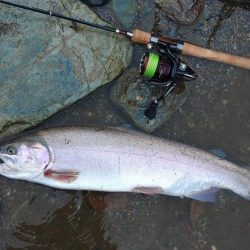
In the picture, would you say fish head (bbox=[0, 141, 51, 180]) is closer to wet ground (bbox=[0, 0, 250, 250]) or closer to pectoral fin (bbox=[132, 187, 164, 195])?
wet ground (bbox=[0, 0, 250, 250])

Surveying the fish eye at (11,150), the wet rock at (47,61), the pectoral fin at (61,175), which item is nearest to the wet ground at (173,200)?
the wet rock at (47,61)

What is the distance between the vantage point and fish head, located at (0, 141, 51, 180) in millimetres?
3414

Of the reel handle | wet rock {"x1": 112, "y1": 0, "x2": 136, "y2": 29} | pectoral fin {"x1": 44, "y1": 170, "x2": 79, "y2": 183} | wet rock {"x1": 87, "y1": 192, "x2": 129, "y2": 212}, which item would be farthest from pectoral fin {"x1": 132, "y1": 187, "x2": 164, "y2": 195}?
wet rock {"x1": 112, "y1": 0, "x2": 136, "y2": 29}

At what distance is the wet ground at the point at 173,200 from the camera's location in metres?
3.80

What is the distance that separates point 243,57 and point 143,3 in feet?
3.52

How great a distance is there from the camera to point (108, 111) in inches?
155

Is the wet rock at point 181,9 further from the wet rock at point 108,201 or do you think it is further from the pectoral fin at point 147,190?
the wet rock at point 108,201

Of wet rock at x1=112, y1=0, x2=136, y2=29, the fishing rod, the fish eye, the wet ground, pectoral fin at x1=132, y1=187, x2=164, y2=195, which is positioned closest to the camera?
the fish eye

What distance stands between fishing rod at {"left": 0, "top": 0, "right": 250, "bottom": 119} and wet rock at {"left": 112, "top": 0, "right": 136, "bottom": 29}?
8.5 inches

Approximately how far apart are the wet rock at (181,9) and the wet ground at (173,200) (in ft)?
0.23

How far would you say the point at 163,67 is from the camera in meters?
3.58

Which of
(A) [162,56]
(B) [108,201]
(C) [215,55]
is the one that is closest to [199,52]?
(C) [215,55]

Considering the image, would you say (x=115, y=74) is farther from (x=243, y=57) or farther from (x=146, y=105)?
(x=243, y=57)

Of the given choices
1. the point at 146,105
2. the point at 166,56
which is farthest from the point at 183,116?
the point at 166,56
